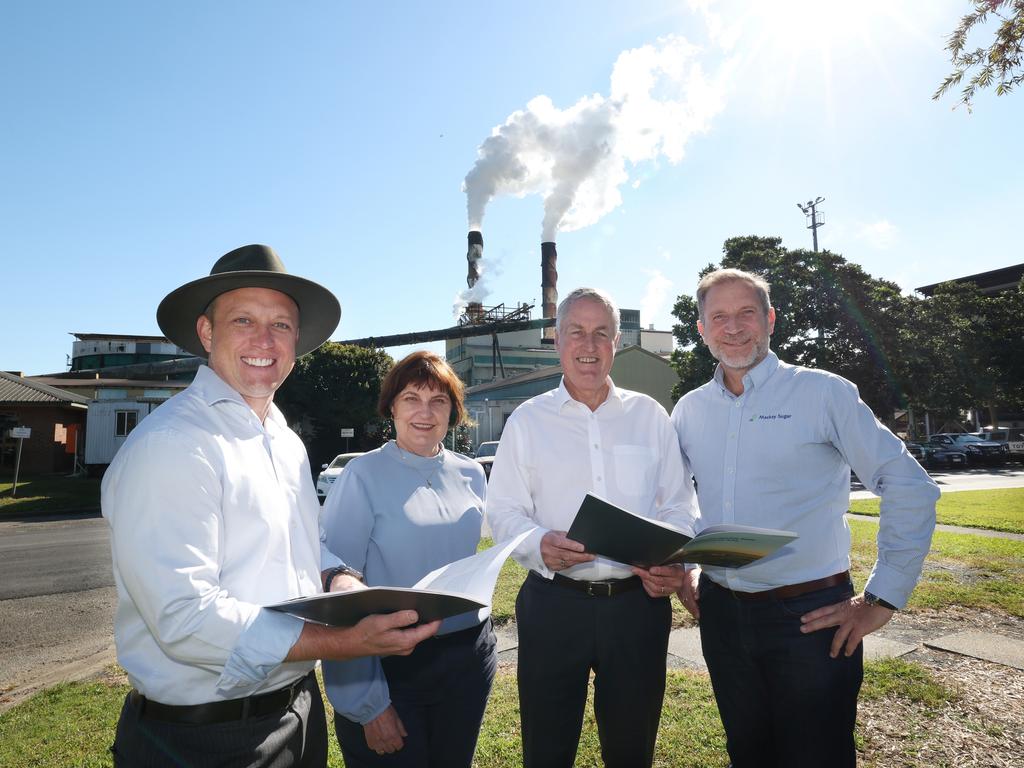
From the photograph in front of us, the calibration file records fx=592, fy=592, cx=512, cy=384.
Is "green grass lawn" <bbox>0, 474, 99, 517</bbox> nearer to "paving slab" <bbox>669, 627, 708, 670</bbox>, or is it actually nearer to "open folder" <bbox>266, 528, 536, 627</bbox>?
"paving slab" <bbox>669, 627, 708, 670</bbox>

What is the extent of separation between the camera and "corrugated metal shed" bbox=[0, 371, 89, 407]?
2802cm

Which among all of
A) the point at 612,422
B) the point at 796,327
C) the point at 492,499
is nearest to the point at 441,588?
the point at 492,499

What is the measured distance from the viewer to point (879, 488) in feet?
7.97

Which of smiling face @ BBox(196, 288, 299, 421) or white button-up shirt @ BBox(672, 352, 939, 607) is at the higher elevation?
smiling face @ BBox(196, 288, 299, 421)

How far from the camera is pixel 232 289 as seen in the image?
2.08 m

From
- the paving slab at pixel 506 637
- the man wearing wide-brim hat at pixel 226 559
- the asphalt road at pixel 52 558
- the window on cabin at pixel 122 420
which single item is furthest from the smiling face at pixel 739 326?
the window on cabin at pixel 122 420

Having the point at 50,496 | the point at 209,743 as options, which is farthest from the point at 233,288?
the point at 50,496

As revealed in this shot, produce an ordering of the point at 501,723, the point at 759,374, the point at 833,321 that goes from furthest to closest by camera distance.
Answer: the point at 833,321 → the point at 501,723 → the point at 759,374

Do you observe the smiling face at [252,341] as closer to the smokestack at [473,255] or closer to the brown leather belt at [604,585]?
the brown leather belt at [604,585]

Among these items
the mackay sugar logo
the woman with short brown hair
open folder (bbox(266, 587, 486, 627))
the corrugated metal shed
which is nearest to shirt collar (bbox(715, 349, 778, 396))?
the mackay sugar logo

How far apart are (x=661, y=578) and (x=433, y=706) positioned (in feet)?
3.52

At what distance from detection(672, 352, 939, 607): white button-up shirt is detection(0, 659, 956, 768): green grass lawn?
1.58m

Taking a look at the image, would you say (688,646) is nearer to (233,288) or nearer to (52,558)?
(233,288)

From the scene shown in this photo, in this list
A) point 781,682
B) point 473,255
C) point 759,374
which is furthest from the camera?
point 473,255
